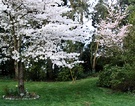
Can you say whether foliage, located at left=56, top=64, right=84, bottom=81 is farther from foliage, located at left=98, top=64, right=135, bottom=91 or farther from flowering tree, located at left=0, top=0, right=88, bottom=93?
flowering tree, located at left=0, top=0, right=88, bottom=93

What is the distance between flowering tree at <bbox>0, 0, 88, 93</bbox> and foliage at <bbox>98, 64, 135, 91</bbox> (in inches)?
92.7

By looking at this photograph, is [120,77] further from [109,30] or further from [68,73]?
[109,30]

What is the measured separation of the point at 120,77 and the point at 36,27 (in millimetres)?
3965

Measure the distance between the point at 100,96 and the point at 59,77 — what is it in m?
6.04

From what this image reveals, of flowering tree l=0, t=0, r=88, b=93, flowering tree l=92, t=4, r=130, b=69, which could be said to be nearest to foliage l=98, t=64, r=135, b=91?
flowering tree l=0, t=0, r=88, b=93

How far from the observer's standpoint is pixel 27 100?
8977 mm

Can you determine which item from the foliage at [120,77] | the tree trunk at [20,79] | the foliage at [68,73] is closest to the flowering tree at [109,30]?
the foliage at [68,73]

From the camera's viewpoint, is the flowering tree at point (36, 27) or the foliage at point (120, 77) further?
the foliage at point (120, 77)

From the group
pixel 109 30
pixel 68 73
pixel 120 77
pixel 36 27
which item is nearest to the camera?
pixel 36 27

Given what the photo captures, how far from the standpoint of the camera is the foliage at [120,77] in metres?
11.1

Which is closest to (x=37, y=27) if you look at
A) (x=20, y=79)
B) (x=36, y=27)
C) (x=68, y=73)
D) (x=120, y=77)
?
(x=36, y=27)

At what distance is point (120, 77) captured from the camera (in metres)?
11.3

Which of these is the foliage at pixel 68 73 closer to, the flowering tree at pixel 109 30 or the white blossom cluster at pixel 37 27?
the flowering tree at pixel 109 30

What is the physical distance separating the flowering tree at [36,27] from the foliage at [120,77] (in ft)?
7.72
